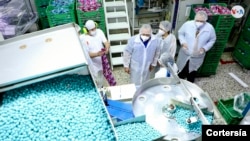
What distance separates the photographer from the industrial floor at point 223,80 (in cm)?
393

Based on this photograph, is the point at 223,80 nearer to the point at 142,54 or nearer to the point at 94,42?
the point at 142,54

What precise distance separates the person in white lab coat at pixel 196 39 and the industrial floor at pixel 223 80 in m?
0.61

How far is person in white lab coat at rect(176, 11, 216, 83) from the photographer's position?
3.44 metres

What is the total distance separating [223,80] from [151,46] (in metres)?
2.09

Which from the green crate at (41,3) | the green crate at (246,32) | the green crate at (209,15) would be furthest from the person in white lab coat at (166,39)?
the green crate at (41,3)

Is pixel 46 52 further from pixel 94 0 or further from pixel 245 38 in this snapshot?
pixel 245 38

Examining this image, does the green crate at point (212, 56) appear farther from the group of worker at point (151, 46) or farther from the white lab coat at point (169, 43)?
the white lab coat at point (169, 43)

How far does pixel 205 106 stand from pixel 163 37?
1.92 meters

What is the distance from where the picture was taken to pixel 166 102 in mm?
1641

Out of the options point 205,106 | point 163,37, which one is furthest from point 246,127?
point 163,37

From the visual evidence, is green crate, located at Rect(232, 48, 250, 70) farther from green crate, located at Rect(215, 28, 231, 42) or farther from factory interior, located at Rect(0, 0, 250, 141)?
factory interior, located at Rect(0, 0, 250, 141)

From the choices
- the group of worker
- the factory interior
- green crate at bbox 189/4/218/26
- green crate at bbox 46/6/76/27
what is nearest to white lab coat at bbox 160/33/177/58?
the group of worker

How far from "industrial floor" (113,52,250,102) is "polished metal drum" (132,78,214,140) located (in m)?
2.34

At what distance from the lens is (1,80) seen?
4.72 ft
